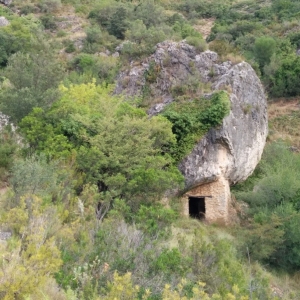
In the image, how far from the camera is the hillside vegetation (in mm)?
5250

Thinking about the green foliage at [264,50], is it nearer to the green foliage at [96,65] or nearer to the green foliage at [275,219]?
the green foliage at [96,65]

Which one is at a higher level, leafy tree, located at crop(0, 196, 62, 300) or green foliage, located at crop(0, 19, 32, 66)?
green foliage, located at crop(0, 19, 32, 66)

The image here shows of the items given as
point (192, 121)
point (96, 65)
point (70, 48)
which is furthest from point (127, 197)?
point (70, 48)

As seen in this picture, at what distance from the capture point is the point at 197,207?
15.6m

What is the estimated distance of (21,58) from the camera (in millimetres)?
13773

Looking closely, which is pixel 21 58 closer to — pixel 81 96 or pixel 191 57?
pixel 81 96

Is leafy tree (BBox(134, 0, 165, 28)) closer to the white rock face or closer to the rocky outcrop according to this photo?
the rocky outcrop

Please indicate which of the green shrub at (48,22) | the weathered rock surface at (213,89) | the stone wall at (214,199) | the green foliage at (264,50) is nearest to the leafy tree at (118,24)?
the green shrub at (48,22)

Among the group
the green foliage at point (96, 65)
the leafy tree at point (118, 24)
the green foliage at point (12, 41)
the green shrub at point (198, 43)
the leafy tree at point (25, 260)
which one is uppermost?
the leafy tree at point (118, 24)

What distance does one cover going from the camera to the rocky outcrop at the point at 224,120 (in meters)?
13.9

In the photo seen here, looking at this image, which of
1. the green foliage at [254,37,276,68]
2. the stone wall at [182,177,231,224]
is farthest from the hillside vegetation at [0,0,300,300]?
the green foliage at [254,37,276,68]

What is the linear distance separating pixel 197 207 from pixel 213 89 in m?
4.89

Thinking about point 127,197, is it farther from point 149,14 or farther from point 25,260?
point 149,14

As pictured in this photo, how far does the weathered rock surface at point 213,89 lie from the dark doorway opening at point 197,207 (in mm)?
1397
